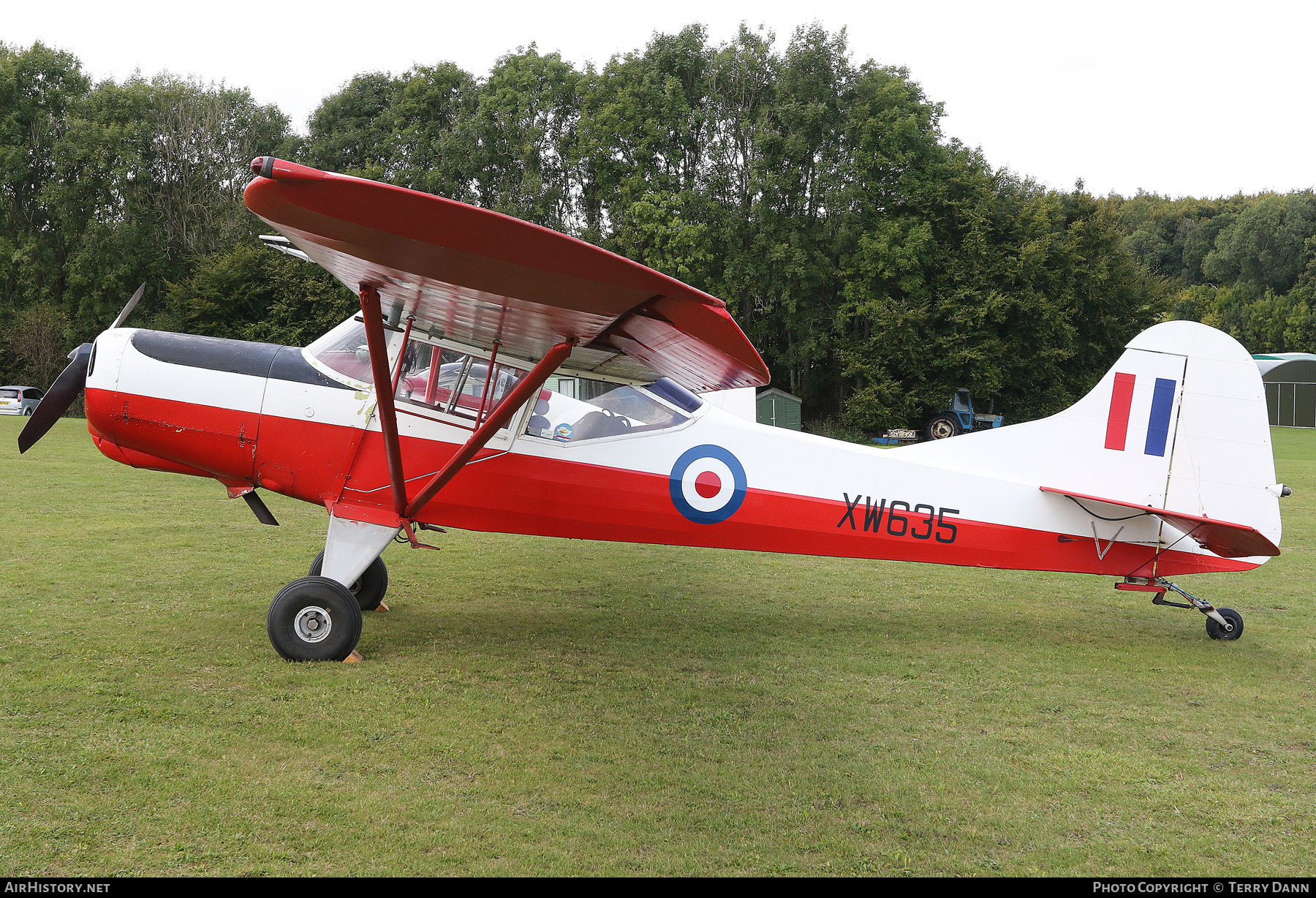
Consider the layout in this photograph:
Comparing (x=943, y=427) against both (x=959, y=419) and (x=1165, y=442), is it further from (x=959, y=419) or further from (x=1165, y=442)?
(x=1165, y=442)

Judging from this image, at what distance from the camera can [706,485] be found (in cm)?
619

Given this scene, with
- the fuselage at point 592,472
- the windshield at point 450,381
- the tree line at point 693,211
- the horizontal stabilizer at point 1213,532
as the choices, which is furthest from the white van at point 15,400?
the horizontal stabilizer at point 1213,532

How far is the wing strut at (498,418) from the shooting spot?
489cm

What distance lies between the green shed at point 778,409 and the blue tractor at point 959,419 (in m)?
5.88

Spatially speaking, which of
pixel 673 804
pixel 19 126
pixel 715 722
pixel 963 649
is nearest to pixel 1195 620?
pixel 963 649

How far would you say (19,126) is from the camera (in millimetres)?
40281

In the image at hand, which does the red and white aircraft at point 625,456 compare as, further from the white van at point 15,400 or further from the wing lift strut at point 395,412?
the white van at point 15,400

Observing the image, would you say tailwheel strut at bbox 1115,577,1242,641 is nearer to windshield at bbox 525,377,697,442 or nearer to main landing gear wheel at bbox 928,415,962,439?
windshield at bbox 525,377,697,442

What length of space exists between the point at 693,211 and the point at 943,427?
13434mm

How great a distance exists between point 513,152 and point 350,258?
35483mm

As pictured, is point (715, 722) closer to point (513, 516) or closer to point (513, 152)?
point (513, 516)

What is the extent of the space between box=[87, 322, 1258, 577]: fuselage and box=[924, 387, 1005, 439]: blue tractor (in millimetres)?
27472

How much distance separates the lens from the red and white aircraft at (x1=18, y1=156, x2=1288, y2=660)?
5.61m

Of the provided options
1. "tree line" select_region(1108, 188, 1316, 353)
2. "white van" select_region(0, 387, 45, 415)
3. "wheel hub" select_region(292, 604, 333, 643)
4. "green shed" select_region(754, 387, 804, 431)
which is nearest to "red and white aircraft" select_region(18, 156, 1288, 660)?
"wheel hub" select_region(292, 604, 333, 643)
